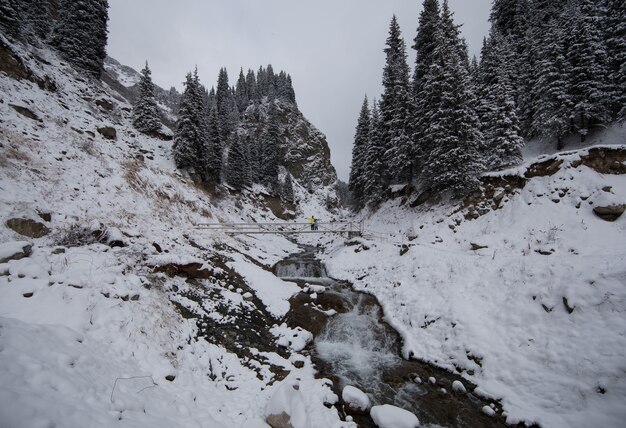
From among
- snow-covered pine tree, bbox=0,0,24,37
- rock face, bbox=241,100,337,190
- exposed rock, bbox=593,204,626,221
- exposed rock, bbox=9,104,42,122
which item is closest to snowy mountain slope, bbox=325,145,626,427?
exposed rock, bbox=593,204,626,221

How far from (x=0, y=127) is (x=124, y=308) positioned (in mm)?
13175

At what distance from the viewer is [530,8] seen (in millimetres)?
34281

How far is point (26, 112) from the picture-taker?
1556 cm

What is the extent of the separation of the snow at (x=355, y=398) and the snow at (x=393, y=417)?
1.02 feet

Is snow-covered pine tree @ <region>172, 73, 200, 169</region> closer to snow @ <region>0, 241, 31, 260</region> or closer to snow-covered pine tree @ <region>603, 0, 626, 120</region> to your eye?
snow @ <region>0, 241, 31, 260</region>

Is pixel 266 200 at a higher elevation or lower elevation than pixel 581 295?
higher

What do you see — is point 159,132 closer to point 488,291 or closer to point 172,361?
point 172,361

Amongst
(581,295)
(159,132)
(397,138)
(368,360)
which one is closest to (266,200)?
(159,132)

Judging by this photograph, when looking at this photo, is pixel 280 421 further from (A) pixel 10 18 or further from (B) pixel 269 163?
(B) pixel 269 163

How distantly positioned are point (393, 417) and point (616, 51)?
31135 mm

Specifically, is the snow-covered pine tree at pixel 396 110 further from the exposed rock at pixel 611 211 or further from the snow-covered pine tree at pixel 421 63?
the exposed rock at pixel 611 211

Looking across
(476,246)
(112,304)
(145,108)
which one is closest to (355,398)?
(112,304)

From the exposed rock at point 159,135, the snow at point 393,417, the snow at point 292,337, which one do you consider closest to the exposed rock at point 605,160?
the snow at point 393,417

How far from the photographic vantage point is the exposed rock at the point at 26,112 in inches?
596
